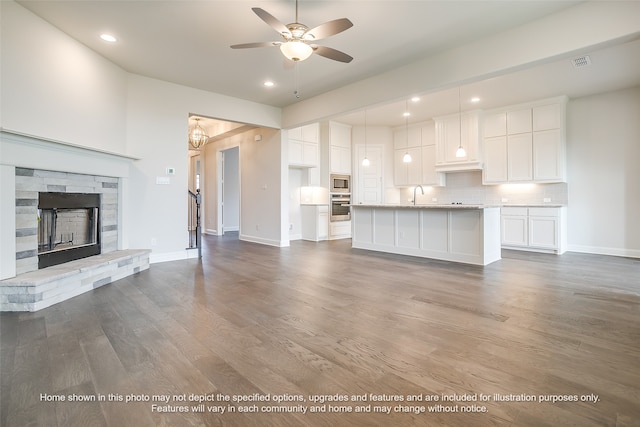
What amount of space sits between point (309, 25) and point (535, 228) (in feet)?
18.7

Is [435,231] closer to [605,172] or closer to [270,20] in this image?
[605,172]

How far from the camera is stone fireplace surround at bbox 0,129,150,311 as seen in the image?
9.58ft

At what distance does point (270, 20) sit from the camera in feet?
9.01

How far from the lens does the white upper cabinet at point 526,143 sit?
6.09 meters

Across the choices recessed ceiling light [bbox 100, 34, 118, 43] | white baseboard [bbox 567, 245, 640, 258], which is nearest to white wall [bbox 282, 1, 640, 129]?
recessed ceiling light [bbox 100, 34, 118, 43]

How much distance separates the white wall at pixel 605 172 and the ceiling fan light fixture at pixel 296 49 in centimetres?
602

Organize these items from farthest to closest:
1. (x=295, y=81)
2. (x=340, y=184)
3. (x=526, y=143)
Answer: (x=340, y=184) → (x=526, y=143) → (x=295, y=81)

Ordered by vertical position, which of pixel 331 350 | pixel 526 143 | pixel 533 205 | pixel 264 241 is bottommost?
pixel 331 350

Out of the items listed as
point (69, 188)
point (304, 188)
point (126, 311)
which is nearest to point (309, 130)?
point (304, 188)

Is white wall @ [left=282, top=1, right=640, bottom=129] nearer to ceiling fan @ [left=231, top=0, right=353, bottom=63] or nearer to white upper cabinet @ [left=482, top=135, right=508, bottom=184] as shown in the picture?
ceiling fan @ [left=231, top=0, right=353, bottom=63]

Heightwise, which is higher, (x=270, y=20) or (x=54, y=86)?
(x=270, y=20)

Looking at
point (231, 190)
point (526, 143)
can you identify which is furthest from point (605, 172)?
point (231, 190)

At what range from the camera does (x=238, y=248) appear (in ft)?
22.2

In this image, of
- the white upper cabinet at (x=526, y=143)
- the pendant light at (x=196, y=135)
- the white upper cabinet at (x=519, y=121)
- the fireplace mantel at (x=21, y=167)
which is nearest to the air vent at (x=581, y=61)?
the white upper cabinet at (x=526, y=143)
